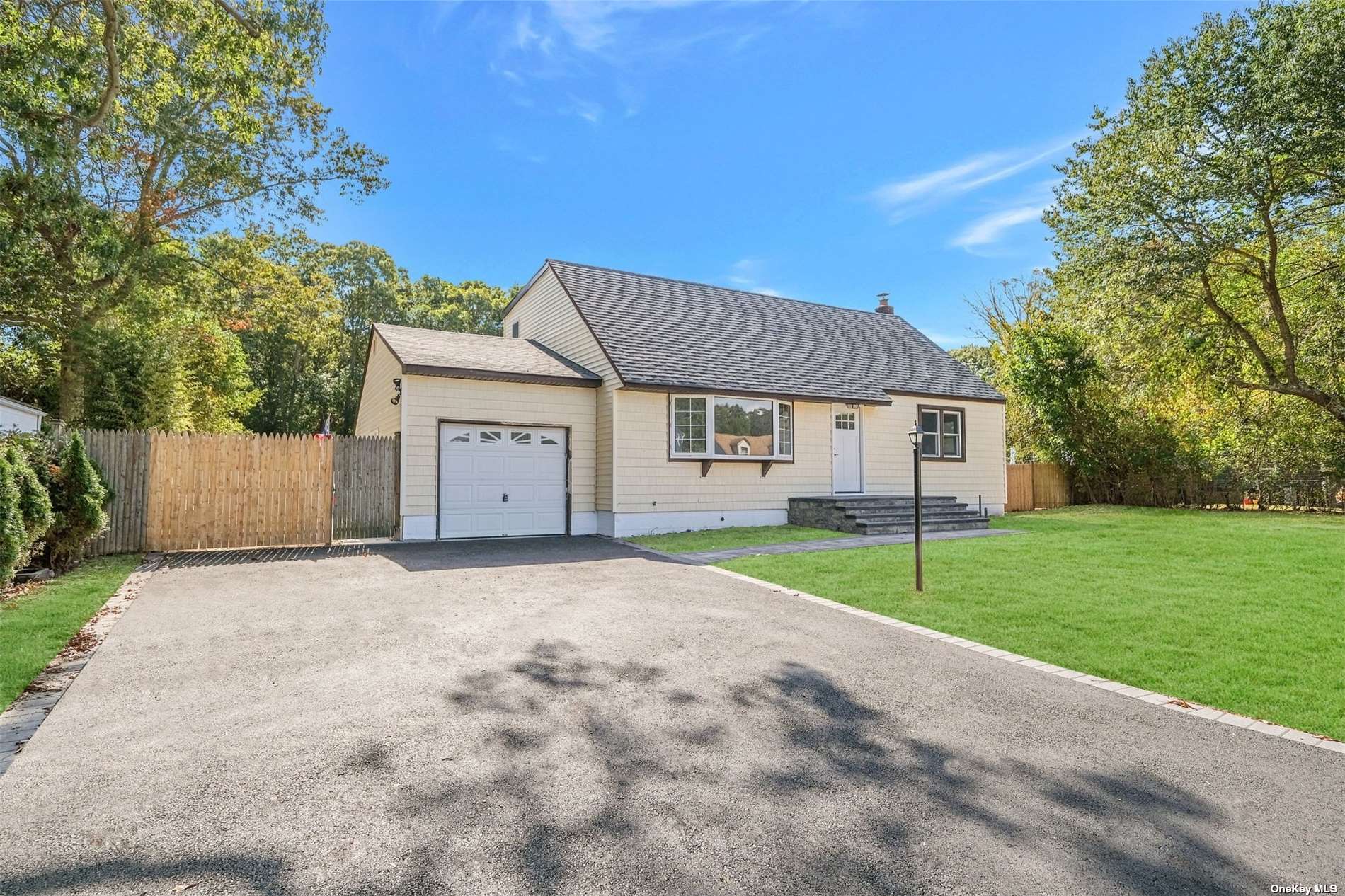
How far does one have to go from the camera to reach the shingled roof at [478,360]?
12.0 meters

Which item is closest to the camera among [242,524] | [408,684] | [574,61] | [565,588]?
[408,684]

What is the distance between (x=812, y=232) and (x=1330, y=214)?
37.6ft

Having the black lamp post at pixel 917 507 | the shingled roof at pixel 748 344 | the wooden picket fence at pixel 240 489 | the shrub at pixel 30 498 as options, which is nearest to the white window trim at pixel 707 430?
the shingled roof at pixel 748 344

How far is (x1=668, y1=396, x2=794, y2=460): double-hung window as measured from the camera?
13406 millimetres

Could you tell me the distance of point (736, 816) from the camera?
2.64 meters

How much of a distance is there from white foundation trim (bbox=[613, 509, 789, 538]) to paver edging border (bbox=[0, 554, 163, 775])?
7.80 metres

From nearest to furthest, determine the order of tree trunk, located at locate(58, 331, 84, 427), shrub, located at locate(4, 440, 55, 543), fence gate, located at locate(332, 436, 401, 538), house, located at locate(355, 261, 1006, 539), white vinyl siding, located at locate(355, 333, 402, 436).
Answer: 1. shrub, located at locate(4, 440, 55, 543)
2. fence gate, located at locate(332, 436, 401, 538)
3. house, located at locate(355, 261, 1006, 539)
4. white vinyl siding, located at locate(355, 333, 402, 436)
5. tree trunk, located at locate(58, 331, 84, 427)

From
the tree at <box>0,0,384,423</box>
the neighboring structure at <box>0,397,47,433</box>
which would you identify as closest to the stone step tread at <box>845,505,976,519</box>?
the tree at <box>0,0,384,423</box>

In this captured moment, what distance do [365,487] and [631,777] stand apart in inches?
409

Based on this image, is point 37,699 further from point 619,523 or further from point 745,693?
point 619,523

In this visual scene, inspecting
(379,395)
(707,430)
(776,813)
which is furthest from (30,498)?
(707,430)

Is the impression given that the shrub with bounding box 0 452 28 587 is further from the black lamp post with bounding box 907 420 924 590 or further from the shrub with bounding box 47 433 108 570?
the black lamp post with bounding box 907 420 924 590

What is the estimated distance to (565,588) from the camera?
A: 24.6 ft

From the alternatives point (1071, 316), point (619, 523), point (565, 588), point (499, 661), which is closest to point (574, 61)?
point (619, 523)
